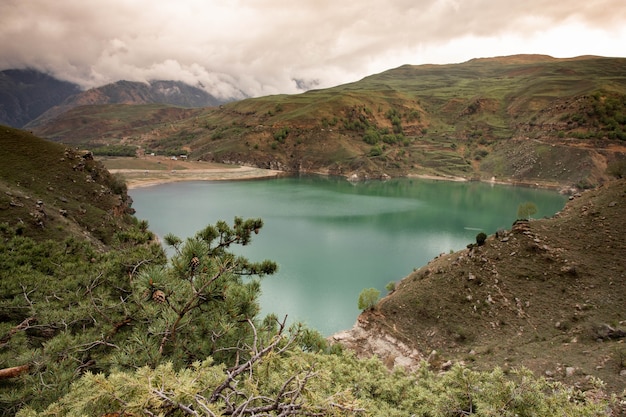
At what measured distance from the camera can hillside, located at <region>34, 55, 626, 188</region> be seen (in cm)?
9144

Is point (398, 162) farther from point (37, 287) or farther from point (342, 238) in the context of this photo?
point (37, 287)

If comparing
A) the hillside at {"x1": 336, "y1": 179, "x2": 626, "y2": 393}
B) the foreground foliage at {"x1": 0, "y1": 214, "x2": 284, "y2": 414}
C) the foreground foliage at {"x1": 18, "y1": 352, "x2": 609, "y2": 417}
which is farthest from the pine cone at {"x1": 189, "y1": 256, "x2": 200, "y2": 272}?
the hillside at {"x1": 336, "y1": 179, "x2": 626, "y2": 393}

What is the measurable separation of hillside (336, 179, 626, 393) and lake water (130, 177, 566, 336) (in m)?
5.66

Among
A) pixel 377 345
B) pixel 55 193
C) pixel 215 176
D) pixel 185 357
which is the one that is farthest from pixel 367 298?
pixel 215 176

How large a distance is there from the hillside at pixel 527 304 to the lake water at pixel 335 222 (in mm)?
5661

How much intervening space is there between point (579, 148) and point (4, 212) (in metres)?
115

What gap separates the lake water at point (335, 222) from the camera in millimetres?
26600

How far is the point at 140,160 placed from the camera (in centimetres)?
10069

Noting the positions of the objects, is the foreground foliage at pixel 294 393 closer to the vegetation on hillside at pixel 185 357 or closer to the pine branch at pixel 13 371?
the vegetation on hillside at pixel 185 357

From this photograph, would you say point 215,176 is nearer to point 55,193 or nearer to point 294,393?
point 55,193

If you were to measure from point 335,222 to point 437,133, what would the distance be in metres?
96.3

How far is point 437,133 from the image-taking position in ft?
424

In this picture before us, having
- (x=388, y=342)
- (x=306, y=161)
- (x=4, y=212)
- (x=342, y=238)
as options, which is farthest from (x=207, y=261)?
(x=306, y=161)

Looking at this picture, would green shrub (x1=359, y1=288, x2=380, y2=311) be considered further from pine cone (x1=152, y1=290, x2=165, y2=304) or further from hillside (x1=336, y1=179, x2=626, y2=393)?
pine cone (x1=152, y1=290, x2=165, y2=304)
